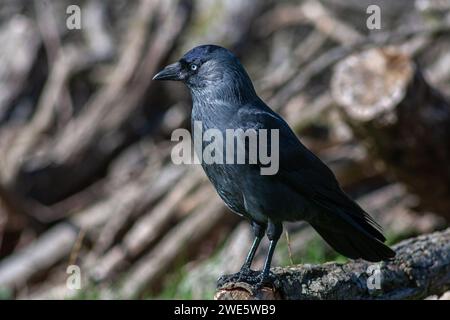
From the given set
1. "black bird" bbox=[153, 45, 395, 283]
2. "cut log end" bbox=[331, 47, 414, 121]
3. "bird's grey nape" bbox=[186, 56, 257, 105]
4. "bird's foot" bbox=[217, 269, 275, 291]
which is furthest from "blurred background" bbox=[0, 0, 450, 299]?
"bird's grey nape" bbox=[186, 56, 257, 105]

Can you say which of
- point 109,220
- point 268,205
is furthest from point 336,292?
point 109,220

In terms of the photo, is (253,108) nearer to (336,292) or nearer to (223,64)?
(223,64)

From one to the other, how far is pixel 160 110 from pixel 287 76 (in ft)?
6.42

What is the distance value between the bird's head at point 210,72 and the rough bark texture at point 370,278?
1.01 m

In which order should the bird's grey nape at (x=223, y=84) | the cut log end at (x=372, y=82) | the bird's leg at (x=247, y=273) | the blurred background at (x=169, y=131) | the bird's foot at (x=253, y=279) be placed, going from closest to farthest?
the bird's foot at (x=253, y=279), the bird's leg at (x=247, y=273), the bird's grey nape at (x=223, y=84), the cut log end at (x=372, y=82), the blurred background at (x=169, y=131)

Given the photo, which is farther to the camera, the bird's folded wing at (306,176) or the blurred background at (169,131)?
the blurred background at (169,131)

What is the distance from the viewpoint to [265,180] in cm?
440

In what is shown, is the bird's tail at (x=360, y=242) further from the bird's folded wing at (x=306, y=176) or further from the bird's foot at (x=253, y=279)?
the bird's foot at (x=253, y=279)

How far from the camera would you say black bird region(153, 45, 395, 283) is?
4.39 meters

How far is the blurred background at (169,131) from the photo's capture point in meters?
6.72

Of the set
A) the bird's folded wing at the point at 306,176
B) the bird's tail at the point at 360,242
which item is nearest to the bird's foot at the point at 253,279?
the bird's folded wing at the point at 306,176

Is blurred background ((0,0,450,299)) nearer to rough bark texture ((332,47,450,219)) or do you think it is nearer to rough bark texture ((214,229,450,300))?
rough bark texture ((332,47,450,219))

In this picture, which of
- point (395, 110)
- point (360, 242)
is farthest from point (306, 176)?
point (395, 110)

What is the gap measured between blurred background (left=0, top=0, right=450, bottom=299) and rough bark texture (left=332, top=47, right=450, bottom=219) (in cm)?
1
